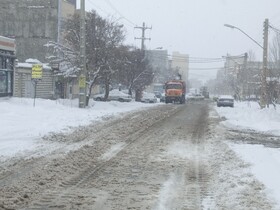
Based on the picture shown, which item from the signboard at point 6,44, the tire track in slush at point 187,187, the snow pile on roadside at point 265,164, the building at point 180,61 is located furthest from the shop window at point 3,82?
the building at point 180,61

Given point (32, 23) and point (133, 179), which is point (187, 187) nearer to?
point (133, 179)

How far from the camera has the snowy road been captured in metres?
7.92

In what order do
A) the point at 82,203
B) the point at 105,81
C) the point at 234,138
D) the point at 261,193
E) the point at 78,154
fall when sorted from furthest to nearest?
the point at 105,81 < the point at 234,138 < the point at 78,154 < the point at 261,193 < the point at 82,203

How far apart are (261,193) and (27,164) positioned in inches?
212

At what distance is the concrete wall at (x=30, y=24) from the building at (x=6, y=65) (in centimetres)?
2230

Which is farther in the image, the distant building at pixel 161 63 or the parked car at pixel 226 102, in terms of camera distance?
the distant building at pixel 161 63

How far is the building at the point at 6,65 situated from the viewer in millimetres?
32000

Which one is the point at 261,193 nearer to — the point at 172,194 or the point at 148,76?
the point at 172,194

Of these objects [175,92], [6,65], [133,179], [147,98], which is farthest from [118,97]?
[133,179]

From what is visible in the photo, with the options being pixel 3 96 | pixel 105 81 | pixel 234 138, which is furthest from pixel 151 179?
pixel 105 81

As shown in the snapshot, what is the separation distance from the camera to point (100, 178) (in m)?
10.0

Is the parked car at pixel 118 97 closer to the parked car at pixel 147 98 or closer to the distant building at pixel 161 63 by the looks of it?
the parked car at pixel 147 98

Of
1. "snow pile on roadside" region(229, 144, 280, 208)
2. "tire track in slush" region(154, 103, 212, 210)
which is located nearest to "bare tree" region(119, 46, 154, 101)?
"snow pile on roadside" region(229, 144, 280, 208)

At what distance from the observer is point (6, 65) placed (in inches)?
1293
